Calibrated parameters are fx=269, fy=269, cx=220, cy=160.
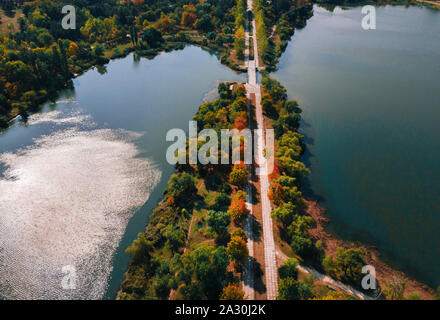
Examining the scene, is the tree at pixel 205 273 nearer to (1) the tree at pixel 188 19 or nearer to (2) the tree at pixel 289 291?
(2) the tree at pixel 289 291

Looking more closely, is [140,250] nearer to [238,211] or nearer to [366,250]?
[238,211]

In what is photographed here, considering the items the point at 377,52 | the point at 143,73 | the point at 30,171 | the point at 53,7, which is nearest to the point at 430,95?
the point at 377,52

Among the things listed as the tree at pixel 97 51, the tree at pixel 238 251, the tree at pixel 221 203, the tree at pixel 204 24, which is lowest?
the tree at pixel 238 251

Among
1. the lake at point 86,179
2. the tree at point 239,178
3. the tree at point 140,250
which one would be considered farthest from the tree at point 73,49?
the tree at point 140,250

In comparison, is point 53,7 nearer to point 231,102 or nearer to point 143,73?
point 143,73

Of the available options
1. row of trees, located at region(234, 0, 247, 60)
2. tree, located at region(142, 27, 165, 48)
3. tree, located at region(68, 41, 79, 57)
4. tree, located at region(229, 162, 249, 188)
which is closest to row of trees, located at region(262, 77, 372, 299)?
tree, located at region(229, 162, 249, 188)

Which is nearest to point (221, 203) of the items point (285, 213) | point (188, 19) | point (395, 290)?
point (285, 213)
